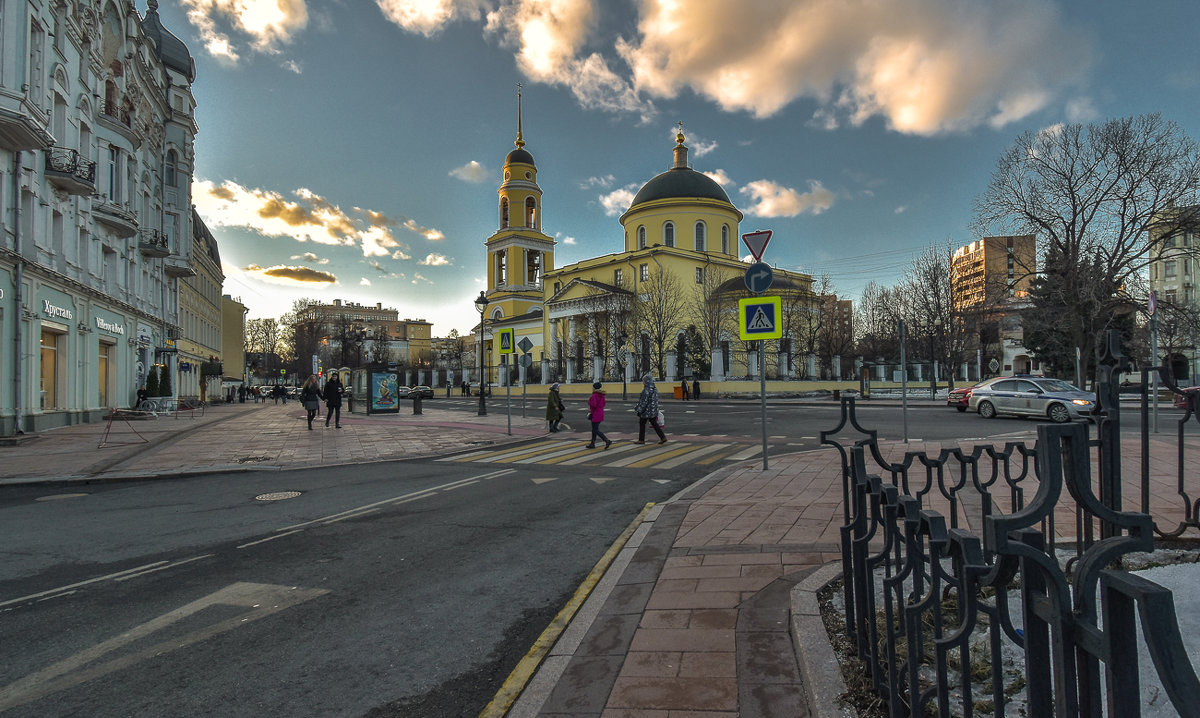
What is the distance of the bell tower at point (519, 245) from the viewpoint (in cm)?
7625

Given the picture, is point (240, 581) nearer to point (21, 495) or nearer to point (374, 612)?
point (374, 612)

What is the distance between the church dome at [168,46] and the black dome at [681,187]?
39.5 meters

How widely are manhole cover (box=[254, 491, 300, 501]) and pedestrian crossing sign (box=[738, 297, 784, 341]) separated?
736cm

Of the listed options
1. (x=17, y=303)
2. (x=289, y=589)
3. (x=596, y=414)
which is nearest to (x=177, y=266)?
(x=17, y=303)

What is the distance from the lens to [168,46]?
38156 millimetres

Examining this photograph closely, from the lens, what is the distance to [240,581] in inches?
208

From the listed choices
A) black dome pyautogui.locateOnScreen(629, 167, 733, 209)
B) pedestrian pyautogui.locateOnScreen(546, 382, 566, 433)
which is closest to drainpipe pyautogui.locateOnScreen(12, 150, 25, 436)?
pedestrian pyautogui.locateOnScreen(546, 382, 566, 433)

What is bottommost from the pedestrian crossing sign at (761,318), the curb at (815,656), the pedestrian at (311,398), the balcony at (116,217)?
the curb at (815,656)

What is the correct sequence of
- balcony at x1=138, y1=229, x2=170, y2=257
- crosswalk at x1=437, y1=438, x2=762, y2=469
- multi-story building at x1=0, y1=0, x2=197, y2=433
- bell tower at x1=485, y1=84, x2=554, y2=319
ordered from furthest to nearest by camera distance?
bell tower at x1=485, y1=84, x2=554, y2=319, balcony at x1=138, y1=229, x2=170, y2=257, multi-story building at x1=0, y1=0, x2=197, y2=433, crosswalk at x1=437, y1=438, x2=762, y2=469

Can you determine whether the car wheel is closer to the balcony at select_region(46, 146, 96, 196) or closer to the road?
the road

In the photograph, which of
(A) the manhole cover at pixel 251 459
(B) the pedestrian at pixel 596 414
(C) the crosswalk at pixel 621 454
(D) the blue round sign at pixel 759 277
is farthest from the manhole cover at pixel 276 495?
(D) the blue round sign at pixel 759 277

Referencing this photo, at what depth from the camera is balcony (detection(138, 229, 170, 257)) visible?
30922mm

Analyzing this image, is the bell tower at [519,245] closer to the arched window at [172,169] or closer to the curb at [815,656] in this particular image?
the arched window at [172,169]

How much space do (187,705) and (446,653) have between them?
1325 millimetres
